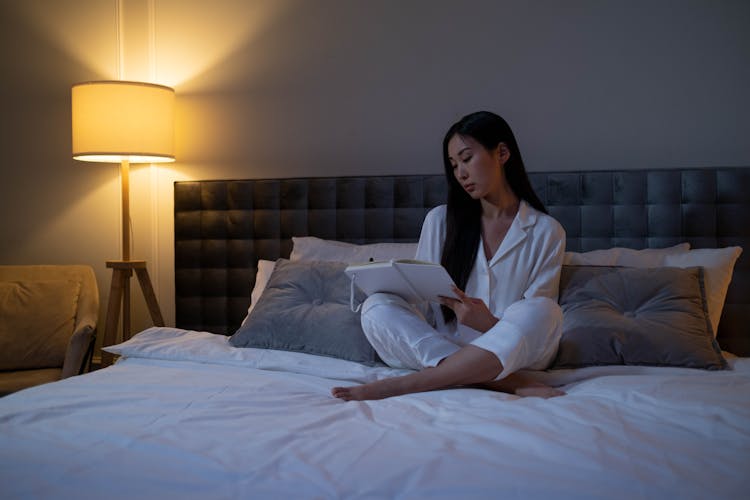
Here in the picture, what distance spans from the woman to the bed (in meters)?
0.10

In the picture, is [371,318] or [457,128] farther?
[457,128]

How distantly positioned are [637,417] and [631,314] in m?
0.92

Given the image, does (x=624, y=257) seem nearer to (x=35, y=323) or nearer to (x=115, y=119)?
(x=115, y=119)

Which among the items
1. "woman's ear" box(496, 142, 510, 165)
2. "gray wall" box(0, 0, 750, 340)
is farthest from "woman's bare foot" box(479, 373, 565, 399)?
"gray wall" box(0, 0, 750, 340)

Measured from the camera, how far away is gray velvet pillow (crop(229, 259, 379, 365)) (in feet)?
7.28

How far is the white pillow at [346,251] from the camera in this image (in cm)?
272

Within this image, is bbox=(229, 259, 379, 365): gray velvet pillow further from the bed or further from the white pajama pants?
the white pajama pants

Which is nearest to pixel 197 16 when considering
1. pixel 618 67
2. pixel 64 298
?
pixel 64 298

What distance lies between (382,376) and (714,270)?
4.08ft

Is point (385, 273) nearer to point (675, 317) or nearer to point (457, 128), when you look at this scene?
point (457, 128)

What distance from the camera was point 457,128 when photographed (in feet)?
7.52

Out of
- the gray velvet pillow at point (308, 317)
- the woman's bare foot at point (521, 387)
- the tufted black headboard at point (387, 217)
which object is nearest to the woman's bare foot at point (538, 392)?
the woman's bare foot at point (521, 387)

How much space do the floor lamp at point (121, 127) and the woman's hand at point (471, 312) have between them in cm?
166

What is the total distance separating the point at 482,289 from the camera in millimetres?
2254
